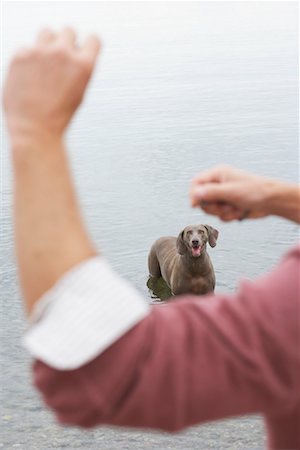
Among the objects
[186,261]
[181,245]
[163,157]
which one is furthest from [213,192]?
[163,157]

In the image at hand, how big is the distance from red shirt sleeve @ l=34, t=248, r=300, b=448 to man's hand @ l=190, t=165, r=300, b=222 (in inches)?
15.3

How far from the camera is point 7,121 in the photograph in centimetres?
125

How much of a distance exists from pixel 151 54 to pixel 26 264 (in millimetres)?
28278

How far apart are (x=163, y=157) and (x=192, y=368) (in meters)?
14.5

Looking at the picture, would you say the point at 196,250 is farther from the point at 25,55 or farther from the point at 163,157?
the point at 25,55

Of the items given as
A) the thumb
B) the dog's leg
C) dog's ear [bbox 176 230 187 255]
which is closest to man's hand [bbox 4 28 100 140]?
the thumb

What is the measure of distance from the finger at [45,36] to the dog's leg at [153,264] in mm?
10587

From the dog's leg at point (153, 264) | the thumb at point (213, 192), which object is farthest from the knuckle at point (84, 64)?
the dog's leg at point (153, 264)

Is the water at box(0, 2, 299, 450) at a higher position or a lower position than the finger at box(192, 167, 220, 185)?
lower

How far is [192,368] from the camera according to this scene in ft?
3.92

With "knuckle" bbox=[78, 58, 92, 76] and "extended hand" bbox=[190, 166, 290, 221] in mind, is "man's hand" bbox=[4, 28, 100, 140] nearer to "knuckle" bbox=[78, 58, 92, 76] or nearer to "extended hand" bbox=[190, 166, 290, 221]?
"knuckle" bbox=[78, 58, 92, 76]

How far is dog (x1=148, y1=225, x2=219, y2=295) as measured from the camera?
440 inches

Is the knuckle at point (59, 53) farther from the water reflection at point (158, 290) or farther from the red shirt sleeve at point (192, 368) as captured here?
the water reflection at point (158, 290)

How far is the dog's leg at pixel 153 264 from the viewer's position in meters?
11.9
